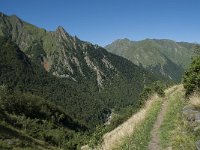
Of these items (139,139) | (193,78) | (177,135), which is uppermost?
(193,78)

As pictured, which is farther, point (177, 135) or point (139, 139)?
point (139, 139)

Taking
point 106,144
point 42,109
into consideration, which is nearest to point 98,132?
point 106,144

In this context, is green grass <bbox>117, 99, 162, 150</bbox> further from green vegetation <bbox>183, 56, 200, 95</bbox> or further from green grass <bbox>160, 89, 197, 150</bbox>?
green vegetation <bbox>183, 56, 200, 95</bbox>

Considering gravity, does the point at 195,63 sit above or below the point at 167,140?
above

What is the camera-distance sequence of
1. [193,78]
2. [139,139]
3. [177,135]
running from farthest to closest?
[193,78] < [139,139] < [177,135]

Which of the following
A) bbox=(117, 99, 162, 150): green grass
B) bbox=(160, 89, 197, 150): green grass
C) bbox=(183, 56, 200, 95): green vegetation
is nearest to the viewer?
bbox=(160, 89, 197, 150): green grass

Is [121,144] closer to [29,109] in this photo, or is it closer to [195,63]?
[195,63]

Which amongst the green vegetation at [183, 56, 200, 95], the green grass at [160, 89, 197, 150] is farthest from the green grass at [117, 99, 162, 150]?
the green vegetation at [183, 56, 200, 95]

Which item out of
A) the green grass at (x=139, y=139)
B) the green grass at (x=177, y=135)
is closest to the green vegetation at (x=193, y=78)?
the green grass at (x=139, y=139)

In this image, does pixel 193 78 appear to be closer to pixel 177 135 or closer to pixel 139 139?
pixel 139 139

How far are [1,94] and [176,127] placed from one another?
12837cm

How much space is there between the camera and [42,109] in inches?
7067

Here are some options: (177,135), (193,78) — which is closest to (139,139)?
(177,135)

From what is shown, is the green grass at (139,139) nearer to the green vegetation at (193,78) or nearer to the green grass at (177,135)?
the green grass at (177,135)
